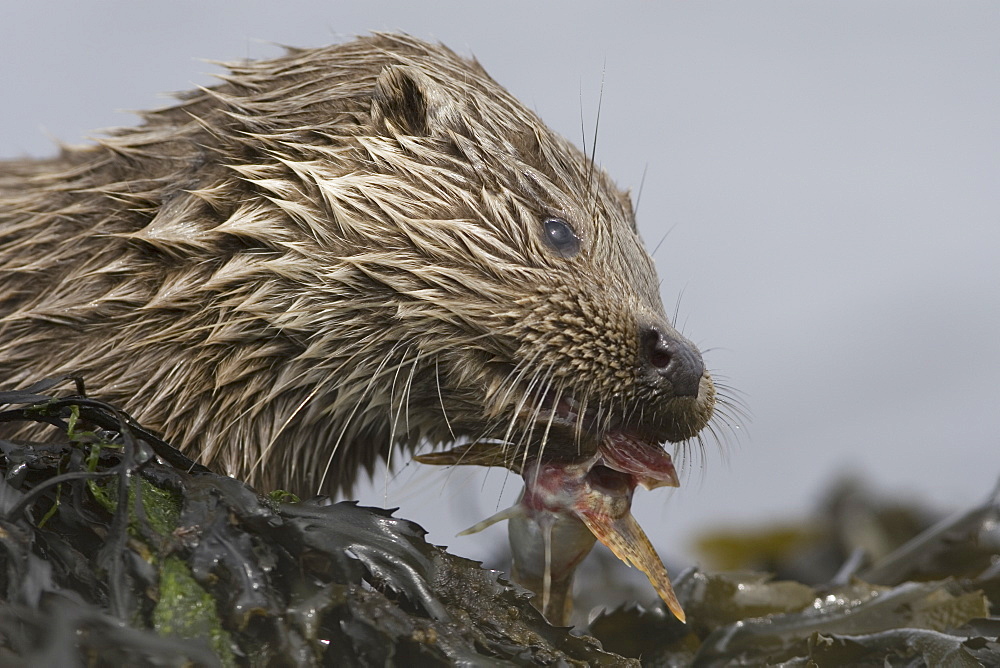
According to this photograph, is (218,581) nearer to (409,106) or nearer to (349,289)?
(349,289)

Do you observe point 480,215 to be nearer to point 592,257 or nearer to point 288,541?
point 592,257

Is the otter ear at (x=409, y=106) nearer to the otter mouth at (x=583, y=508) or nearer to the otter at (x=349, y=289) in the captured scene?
the otter at (x=349, y=289)

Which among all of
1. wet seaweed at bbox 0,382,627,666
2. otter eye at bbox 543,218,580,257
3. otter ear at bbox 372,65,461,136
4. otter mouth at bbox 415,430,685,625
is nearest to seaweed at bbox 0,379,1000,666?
wet seaweed at bbox 0,382,627,666

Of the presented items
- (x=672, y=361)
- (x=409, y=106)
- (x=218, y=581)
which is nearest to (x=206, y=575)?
(x=218, y=581)

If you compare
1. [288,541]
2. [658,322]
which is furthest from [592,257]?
[288,541]

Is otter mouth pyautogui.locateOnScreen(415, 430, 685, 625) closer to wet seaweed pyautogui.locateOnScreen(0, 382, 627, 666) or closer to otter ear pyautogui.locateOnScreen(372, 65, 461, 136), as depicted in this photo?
wet seaweed pyautogui.locateOnScreen(0, 382, 627, 666)

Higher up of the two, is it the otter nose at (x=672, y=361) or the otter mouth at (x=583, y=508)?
the otter nose at (x=672, y=361)

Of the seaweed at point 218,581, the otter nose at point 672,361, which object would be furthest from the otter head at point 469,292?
the seaweed at point 218,581
